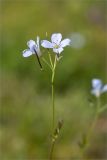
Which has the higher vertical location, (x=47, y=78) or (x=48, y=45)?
(x=48, y=45)

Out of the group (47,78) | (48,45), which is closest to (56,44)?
(48,45)

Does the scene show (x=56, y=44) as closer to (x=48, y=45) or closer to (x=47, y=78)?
(x=48, y=45)

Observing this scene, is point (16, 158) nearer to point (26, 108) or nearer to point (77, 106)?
point (26, 108)

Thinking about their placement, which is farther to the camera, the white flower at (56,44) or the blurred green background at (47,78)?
the blurred green background at (47,78)

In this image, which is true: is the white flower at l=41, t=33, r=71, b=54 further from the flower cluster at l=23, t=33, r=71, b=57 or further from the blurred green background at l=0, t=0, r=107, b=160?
the blurred green background at l=0, t=0, r=107, b=160

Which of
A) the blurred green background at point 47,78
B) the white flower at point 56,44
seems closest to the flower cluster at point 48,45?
the white flower at point 56,44

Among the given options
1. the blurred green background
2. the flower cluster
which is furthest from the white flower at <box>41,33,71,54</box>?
the blurred green background

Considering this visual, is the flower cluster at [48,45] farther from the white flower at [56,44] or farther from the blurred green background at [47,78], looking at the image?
the blurred green background at [47,78]

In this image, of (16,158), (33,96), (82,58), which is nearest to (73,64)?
(82,58)

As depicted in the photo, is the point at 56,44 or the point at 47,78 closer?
the point at 56,44
